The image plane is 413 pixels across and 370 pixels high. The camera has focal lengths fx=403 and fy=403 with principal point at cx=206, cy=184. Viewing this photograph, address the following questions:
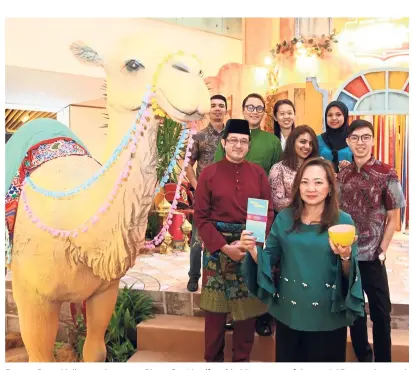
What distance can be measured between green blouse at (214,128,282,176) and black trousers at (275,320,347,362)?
3.00 feet

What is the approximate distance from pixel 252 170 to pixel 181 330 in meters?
1.08

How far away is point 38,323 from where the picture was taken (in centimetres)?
170

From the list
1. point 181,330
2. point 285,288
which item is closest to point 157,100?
point 285,288

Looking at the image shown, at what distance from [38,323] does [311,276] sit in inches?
45.2

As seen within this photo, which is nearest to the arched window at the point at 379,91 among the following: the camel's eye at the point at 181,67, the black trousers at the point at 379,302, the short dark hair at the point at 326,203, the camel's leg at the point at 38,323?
the black trousers at the point at 379,302

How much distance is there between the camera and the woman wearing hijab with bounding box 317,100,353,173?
228 centimetres

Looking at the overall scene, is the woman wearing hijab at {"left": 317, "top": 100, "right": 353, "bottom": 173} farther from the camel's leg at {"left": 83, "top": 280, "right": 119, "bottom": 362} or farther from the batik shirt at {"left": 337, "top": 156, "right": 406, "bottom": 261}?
the camel's leg at {"left": 83, "top": 280, "right": 119, "bottom": 362}

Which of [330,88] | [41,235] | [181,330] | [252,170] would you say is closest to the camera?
[41,235]

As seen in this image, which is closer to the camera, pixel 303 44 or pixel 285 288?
pixel 285 288

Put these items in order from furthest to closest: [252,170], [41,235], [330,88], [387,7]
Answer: [330,88] < [252,170] < [387,7] < [41,235]

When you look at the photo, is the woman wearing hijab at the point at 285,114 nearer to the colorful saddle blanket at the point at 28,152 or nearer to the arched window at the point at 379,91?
the colorful saddle blanket at the point at 28,152

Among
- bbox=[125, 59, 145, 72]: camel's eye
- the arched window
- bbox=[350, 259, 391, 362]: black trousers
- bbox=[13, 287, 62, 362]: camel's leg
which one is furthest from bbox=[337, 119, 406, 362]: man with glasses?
the arched window

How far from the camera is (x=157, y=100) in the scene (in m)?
1.51
